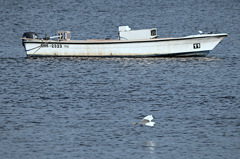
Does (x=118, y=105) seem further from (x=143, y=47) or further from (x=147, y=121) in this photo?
(x=143, y=47)

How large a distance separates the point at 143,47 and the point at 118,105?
1865cm

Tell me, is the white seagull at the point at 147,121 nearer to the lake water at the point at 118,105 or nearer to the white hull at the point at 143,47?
the lake water at the point at 118,105

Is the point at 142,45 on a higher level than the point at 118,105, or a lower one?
higher

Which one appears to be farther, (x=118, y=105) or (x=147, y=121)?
(x=118, y=105)

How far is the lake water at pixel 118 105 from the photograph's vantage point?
29266 mm

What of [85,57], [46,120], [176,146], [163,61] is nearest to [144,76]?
[163,61]

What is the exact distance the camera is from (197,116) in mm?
35406

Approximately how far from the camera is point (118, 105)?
3859 cm

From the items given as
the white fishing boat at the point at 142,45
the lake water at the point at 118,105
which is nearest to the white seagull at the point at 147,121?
the lake water at the point at 118,105

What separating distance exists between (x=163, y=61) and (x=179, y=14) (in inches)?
2359

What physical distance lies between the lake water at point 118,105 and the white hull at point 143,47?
27.9 inches

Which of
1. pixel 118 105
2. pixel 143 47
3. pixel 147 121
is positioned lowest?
pixel 147 121

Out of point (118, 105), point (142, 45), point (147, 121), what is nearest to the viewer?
point (147, 121)

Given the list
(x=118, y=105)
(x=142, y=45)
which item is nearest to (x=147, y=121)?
(x=118, y=105)
